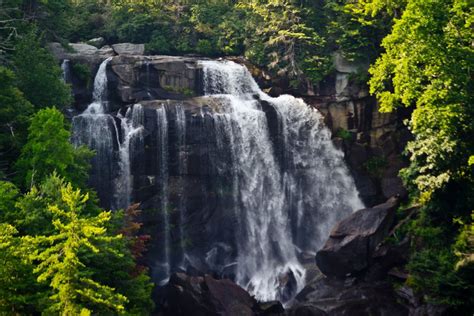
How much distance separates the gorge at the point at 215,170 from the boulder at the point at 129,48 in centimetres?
452

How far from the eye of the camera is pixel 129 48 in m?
40.9

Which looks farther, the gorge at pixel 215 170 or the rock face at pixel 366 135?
the rock face at pixel 366 135

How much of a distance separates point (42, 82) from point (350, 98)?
21.0 m

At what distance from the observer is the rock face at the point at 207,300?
25.6 m

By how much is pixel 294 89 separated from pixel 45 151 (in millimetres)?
20663

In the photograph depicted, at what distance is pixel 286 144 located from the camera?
117 feet

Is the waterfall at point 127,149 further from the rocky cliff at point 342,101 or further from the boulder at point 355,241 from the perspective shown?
the boulder at point 355,241

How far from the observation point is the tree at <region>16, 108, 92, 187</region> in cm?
2284

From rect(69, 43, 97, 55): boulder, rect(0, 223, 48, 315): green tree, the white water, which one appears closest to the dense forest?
rect(0, 223, 48, 315): green tree

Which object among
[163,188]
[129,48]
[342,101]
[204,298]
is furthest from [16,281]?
[129,48]

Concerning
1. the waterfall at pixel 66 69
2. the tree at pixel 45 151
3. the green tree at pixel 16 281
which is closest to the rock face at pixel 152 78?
the waterfall at pixel 66 69

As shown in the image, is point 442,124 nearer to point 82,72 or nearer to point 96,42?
point 82,72

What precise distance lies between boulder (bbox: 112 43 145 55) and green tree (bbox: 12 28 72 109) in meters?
12.1

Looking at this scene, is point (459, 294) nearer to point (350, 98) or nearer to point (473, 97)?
point (473, 97)
